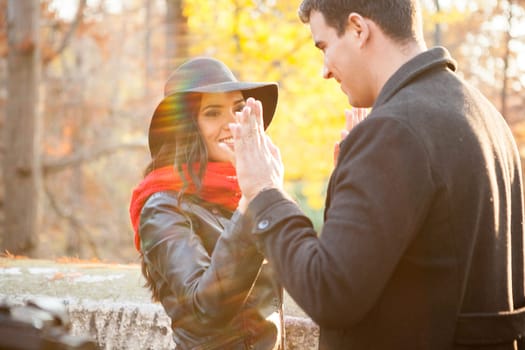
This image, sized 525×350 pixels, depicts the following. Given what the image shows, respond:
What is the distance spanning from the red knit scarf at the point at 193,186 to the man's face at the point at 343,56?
87 centimetres

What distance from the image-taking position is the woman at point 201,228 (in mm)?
2189

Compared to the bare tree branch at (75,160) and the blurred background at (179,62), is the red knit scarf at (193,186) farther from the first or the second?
the bare tree branch at (75,160)

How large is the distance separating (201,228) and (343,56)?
971 millimetres

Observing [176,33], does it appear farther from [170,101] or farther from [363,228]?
[363,228]

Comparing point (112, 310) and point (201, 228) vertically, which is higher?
point (201, 228)

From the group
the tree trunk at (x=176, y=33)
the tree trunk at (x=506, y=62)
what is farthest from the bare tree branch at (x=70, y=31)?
the tree trunk at (x=506, y=62)

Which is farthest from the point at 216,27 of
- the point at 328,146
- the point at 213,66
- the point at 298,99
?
the point at 213,66

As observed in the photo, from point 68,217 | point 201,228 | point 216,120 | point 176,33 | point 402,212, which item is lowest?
point 68,217

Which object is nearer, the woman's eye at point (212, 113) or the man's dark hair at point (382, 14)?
the man's dark hair at point (382, 14)

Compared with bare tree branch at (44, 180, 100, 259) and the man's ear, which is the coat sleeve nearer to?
the man's ear

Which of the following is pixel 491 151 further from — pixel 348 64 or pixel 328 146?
pixel 328 146

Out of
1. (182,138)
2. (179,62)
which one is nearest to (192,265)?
(182,138)

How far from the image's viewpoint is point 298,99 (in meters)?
9.35

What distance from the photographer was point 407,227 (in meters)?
1.58
